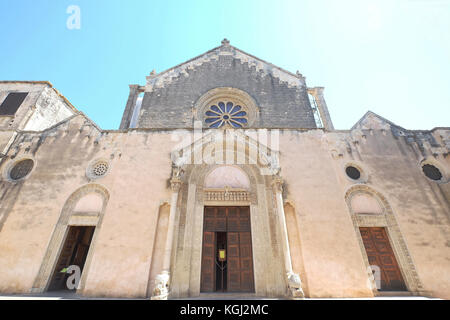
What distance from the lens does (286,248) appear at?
8.40 m

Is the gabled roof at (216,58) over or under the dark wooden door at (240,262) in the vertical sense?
over

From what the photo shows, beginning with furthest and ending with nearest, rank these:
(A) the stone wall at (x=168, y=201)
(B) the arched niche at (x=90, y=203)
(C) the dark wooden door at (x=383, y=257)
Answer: (B) the arched niche at (x=90, y=203)
(C) the dark wooden door at (x=383, y=257)
(A) the stone wall at (x=168, y=201)

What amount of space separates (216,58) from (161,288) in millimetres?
14310

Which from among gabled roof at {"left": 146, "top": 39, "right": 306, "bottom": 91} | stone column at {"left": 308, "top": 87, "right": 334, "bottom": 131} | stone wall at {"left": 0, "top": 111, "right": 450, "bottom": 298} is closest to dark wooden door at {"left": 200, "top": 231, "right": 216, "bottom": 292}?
stone wall at {"left": 0, "top": 111, "right": 450, "bottom": 298}

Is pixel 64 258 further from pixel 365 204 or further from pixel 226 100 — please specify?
pixel 365 204

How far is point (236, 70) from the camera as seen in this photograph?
15.1 meters

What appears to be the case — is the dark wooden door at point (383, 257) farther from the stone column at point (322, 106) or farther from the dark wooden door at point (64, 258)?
the dark wooden door at point (64, 258)

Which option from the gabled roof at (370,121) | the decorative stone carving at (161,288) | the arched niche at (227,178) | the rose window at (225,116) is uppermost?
the rose window at (225,116)

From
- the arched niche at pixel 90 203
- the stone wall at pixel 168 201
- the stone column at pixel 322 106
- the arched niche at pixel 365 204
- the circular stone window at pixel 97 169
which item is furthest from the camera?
the stone column at pixel 322 106

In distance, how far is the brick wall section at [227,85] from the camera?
13.0 metres

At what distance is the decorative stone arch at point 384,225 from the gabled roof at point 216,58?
7.79 meters

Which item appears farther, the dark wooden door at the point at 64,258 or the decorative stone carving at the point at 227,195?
the decorative stone carving at the point at 227,195

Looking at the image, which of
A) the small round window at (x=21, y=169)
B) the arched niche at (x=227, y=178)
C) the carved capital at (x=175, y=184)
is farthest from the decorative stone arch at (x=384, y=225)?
the small round window at (x=21, y=169)

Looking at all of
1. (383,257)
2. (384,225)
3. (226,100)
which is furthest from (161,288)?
(226,100)
